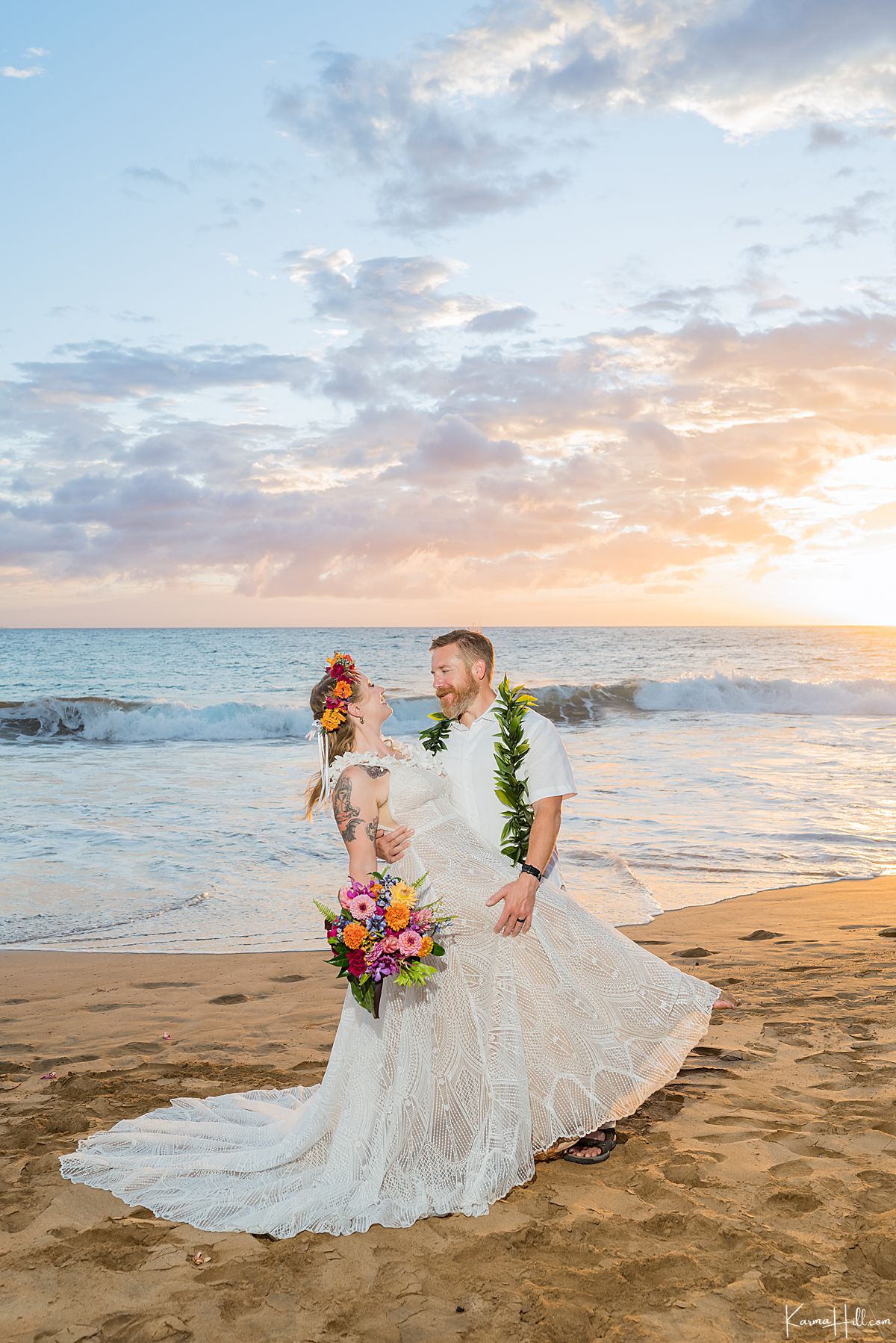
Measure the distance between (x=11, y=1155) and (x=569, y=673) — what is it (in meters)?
40.2

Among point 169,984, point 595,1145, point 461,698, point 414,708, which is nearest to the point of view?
point 595,1145

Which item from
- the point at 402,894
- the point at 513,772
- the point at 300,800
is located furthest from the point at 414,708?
the point at 402,894

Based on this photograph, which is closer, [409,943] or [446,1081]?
[409,943]

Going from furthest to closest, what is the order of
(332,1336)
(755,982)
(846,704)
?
(846,704) → (755,982) → (332,1336)

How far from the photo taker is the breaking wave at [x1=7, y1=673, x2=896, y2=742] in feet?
90.5

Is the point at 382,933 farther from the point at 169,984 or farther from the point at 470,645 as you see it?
the point at 169,984

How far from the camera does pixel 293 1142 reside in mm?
3727

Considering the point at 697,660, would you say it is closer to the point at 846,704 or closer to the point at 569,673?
the point at 569,673

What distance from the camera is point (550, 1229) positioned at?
329cm

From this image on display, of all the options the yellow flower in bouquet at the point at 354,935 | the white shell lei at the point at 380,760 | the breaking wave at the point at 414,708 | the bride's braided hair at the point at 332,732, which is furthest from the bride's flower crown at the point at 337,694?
the breaking wave at the point at 414,708

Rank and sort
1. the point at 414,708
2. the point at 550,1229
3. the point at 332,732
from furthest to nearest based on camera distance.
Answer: the point at 414,708 < the point at 332,732 < the point at 550,1229

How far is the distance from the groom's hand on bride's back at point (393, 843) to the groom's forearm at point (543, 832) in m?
0.46

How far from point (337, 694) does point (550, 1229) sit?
1.96 metres

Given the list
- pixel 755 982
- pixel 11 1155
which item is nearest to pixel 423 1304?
pixel 11 1155
